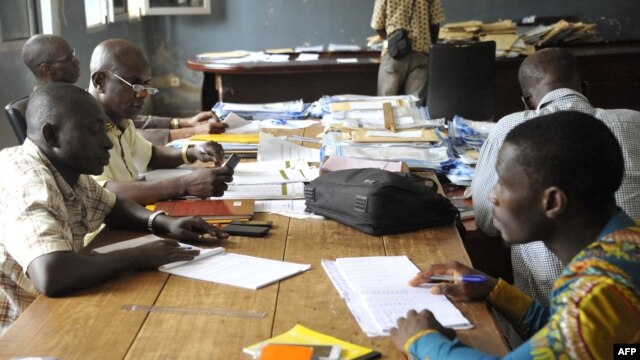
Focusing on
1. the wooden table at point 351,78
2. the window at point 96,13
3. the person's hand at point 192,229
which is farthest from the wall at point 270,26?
the person's hand at point 192,229

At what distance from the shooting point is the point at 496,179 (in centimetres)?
240

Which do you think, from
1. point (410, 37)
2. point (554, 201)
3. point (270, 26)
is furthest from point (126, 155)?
point (270, 26)

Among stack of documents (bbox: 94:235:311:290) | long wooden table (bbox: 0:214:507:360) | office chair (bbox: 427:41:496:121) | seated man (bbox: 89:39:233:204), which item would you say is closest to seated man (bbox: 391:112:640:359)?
long wooden table (bbox: 0:214:507:360)

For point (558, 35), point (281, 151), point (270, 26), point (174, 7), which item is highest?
point (174, 7)

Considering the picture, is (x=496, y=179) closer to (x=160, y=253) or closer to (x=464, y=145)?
(x=464, y=145)

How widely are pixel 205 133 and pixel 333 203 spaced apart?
137 cm

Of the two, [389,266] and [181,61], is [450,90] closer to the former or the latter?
[389,266]

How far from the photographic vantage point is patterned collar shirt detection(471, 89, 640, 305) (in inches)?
90.1

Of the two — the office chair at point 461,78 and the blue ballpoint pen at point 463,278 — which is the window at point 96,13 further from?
the blue ballpoint pen at point 463,278

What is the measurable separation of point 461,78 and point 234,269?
10.1 ft

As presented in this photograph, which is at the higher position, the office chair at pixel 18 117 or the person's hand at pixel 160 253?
the office chair at pixel 18 117

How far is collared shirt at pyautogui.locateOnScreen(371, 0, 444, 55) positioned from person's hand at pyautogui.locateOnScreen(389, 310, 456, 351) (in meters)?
3.89

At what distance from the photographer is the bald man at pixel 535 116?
89.8 inches

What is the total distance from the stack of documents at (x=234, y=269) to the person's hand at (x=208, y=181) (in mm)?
492
